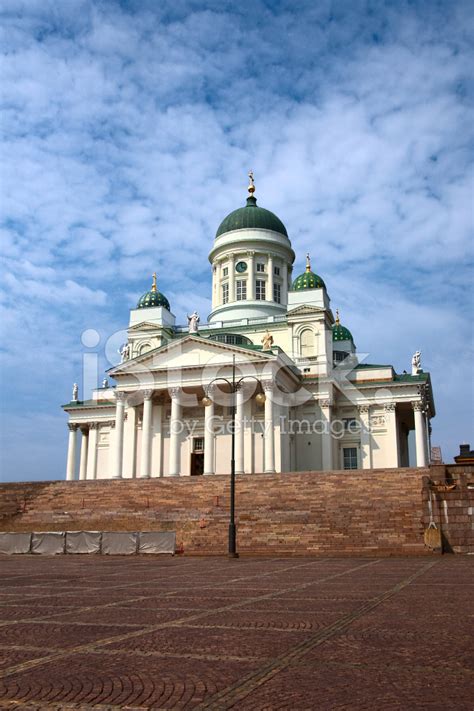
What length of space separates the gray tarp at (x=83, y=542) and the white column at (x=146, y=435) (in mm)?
21418

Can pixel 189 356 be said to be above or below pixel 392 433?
above

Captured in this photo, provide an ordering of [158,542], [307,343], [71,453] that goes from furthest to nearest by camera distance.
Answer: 1. [71,453]
2. [307,343]
3. [158,542]

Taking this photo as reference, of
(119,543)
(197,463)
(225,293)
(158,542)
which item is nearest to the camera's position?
(158,542)

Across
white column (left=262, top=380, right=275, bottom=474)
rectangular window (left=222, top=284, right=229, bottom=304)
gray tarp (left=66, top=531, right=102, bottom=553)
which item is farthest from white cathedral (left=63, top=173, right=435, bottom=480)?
gray tarp (left=66, top=531, right=102, bottom=553)

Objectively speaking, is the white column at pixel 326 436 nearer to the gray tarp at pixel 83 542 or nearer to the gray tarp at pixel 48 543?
the gray tarp at pixel 83 542

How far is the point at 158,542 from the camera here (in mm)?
26984

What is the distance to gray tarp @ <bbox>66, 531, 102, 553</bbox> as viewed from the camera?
90.9 feet

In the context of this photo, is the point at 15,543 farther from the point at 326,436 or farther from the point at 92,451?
the point at 92,451

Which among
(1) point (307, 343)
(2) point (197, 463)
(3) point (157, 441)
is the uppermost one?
(1) point (307, 343)

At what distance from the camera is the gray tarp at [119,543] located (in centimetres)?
2725

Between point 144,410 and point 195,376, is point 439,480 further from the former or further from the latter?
point 144,410

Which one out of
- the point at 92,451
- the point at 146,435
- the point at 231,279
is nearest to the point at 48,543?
the point at 146,435

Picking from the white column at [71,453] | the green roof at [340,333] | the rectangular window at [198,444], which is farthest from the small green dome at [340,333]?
the white column at [71,453]

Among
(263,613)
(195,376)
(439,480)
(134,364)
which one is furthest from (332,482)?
(263,613)
